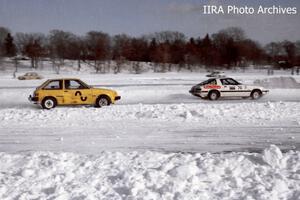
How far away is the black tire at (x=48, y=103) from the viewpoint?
1583 cm

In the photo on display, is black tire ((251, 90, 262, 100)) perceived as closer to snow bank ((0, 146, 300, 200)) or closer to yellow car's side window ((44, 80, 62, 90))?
yellow car's side window ((44, 80, 62, 90))

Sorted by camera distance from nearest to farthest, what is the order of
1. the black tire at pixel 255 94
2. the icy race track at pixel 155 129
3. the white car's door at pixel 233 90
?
the icy race track at pixel 155 129 → the white car's door at pixel 233 90 → the black tire at pixel 255 94

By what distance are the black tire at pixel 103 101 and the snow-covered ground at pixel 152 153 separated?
5.65ft

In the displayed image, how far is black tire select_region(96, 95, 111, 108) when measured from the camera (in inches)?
636

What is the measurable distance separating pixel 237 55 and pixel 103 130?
89.6 metres

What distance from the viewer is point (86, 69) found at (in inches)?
3115

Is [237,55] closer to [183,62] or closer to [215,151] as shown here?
[183,62]

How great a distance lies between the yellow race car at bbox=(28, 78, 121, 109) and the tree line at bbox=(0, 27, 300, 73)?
60492 mm

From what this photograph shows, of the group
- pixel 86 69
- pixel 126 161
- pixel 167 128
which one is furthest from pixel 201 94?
pixel 86 69

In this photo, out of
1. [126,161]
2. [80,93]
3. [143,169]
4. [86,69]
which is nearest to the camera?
[143,169]

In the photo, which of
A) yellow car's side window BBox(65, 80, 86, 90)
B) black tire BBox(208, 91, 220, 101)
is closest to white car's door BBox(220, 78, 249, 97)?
black tire BBox(208, 91, 220, 101)

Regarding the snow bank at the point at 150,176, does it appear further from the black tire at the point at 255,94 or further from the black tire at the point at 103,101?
the black tire at the point at 255,94

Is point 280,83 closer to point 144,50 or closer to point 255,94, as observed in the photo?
point 255,94

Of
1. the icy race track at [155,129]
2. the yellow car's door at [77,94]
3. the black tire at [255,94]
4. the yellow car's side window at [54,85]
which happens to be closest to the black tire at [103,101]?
the yellow car's door at [77,94]
